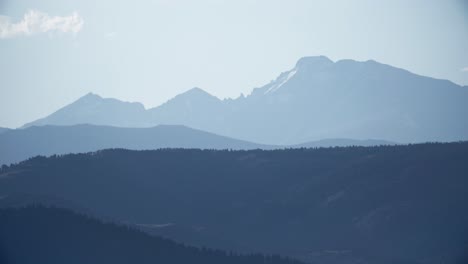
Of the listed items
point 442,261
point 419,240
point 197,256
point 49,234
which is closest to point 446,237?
point 419,240

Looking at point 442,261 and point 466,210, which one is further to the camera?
point 466,210

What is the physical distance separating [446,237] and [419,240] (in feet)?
16.1

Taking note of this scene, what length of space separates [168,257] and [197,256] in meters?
5.59

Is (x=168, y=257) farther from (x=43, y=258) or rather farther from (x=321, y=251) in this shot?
(x=321, y=251)

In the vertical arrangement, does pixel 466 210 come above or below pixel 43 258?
above

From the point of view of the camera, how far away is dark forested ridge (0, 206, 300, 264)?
132750 millimetres

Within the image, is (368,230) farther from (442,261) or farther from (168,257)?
(168,257)

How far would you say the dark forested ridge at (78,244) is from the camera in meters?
133

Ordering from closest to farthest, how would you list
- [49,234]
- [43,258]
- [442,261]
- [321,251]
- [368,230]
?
[43,258], [49,234], [442,261], [321,251], [368,230]

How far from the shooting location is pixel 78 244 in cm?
13750

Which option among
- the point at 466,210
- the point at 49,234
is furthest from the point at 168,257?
the point at 466,210

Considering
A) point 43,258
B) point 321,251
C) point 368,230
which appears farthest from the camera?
point 368,230

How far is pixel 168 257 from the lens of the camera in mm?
139125

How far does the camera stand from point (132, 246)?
461ft
